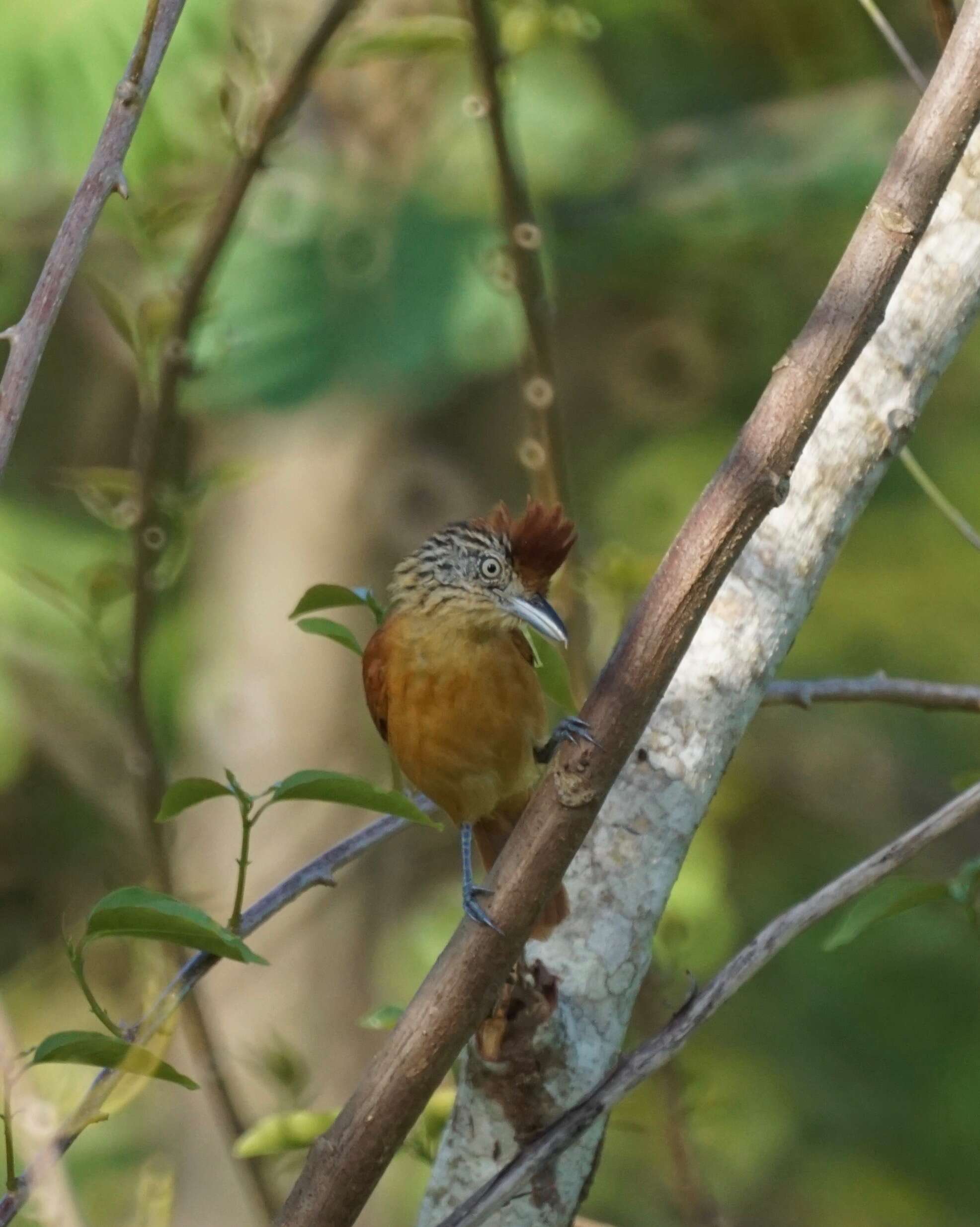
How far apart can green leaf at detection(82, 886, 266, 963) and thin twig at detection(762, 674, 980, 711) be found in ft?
3.48

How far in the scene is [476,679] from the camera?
254 cm

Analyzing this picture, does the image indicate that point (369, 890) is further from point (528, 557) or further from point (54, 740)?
point (528, 557)

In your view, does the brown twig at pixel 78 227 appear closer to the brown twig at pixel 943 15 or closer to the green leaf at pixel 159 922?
the green leaf at pixel 159 922

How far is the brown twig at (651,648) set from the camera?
142cm

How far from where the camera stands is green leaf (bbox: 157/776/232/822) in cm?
152

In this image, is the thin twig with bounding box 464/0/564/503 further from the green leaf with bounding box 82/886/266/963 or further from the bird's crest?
the green leaf with bounding box 82/886/266/963

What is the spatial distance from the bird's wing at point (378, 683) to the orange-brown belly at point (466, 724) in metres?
0.02

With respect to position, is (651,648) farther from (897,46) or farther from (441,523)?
(441,523)

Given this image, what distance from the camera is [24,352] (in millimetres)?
1233

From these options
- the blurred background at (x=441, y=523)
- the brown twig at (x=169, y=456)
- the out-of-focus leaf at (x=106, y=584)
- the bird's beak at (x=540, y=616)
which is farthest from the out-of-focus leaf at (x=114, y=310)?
the blurred background at (x=441, y=523)

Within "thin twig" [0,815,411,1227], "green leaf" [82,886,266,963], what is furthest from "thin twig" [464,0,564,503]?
"green leaf" [82,886,266,963]

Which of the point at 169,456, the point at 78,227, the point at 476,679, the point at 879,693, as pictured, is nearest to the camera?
the point at 78,227

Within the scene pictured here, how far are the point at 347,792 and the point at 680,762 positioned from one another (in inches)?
23.4

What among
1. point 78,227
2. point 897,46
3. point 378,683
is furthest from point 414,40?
point 78,227
